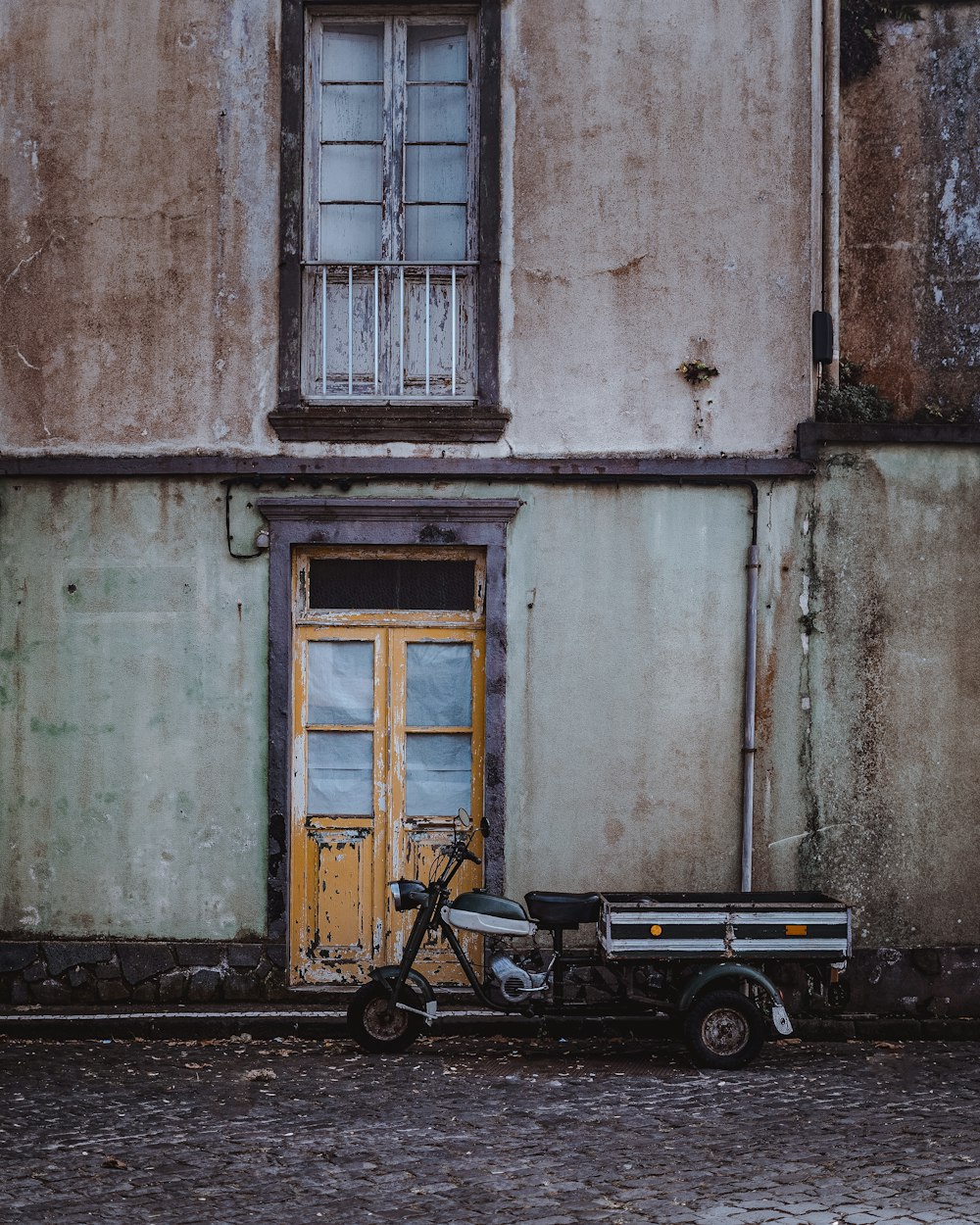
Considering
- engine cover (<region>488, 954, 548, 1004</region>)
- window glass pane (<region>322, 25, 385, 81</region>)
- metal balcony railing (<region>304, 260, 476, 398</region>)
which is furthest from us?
window glass pane (<region>322, 25, 385, 81</region>)

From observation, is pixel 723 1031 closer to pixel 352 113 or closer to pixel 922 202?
pixel 922 202

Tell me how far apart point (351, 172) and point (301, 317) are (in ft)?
3.55

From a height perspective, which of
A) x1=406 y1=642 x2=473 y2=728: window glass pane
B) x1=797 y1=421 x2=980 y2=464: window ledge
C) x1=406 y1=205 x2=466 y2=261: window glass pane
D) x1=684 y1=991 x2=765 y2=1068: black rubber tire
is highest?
x1=406 y1=205 x2=466 y2=261: window glass pane

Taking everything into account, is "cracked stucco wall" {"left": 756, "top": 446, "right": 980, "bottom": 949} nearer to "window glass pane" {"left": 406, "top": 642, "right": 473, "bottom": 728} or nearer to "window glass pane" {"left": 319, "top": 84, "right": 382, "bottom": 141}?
"window glass pane" {"left": 406, "top": 642, "right": 473, "bottom": 728}

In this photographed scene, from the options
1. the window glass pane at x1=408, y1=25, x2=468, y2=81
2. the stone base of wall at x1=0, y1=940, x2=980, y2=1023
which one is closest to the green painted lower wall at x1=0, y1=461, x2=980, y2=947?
the stone base of wall at x1=0, y1=940, x2=980, y2=1023

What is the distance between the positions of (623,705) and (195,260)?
404 centimetres

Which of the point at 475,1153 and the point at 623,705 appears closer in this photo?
the point at 475,1153

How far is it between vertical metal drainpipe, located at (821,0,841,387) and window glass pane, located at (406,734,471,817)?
3.49m

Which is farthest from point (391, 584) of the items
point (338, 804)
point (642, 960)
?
point (642, 960)

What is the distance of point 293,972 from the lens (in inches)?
385

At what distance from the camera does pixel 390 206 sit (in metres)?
9.86

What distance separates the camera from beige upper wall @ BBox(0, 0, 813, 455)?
970cm

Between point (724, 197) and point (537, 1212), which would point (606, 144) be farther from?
point (537, 1212)

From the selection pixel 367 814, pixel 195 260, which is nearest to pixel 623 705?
pixel 367 814
